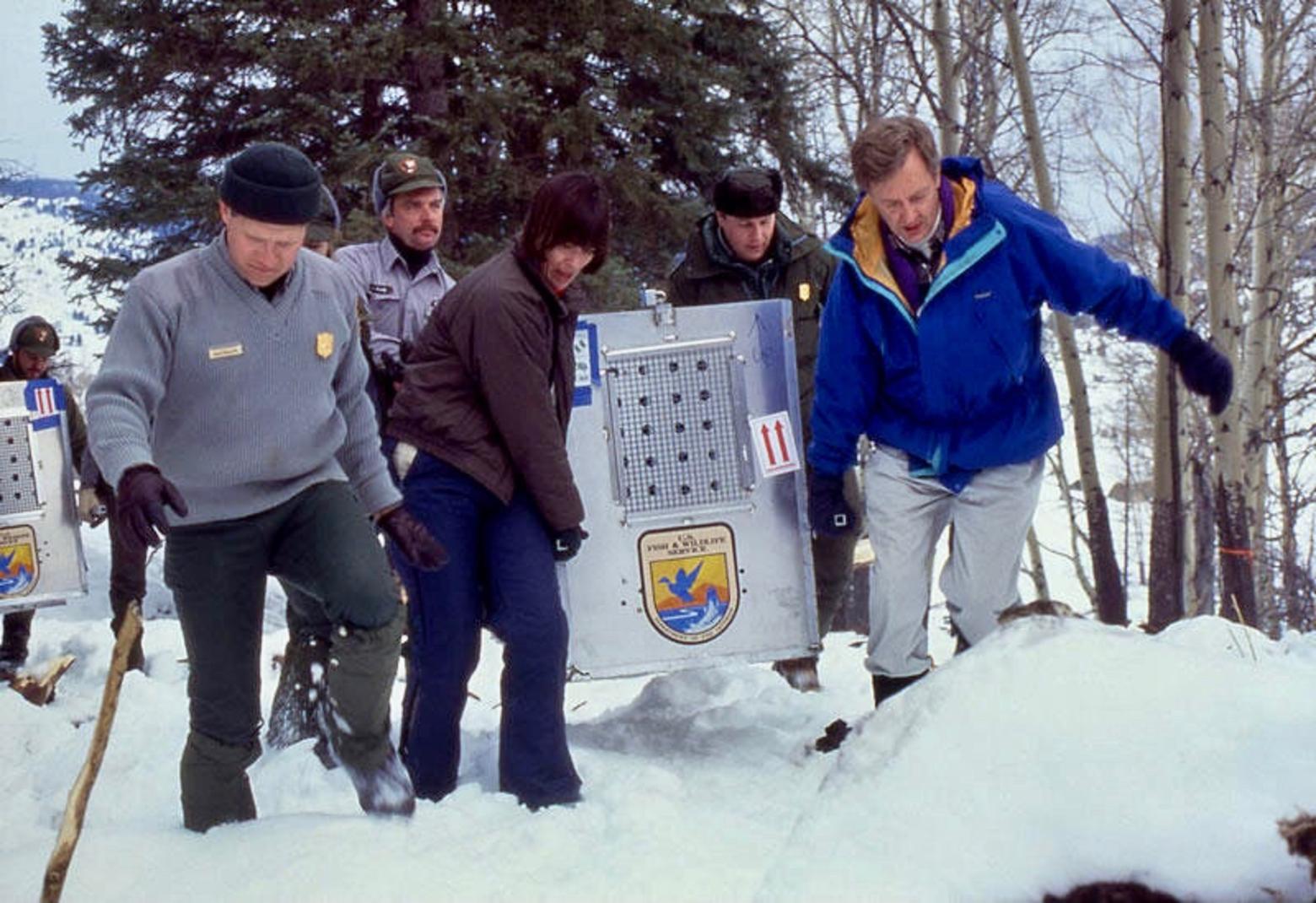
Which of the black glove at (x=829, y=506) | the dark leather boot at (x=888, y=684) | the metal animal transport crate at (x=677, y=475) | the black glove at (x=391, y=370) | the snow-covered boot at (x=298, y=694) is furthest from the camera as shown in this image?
the black glove at (x=391, y=370)

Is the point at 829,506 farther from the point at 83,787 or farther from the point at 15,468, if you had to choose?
the point at 15,468

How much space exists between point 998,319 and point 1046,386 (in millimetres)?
319

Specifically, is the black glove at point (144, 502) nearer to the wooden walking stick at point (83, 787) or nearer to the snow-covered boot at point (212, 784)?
the wooden walking stick at point (83, 787)

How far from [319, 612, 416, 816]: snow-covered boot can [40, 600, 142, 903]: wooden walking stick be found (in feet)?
3.67

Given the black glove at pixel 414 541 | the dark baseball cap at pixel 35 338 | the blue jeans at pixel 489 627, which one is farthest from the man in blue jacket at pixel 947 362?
the dark baseball cap at pixel 35 338

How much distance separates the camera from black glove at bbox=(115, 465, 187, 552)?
8.17ft

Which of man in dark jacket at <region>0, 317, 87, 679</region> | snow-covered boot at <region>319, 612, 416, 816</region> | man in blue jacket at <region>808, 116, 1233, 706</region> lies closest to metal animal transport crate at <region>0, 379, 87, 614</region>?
man in dark jacket at <region>0, 317, 87, 679</region>

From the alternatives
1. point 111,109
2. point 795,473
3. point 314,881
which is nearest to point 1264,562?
point 795,473

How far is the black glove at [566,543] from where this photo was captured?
3.43 m

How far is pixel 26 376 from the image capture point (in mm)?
6535

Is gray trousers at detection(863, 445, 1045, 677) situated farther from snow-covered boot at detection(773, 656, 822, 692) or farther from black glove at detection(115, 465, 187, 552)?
black glove at detection(115, 465, 187, 552)

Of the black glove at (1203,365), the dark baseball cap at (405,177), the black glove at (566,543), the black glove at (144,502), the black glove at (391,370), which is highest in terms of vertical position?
the dark baseball cap at (405,177)

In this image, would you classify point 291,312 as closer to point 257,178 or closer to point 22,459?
point 257,178

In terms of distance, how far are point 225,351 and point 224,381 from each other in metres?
0.07
